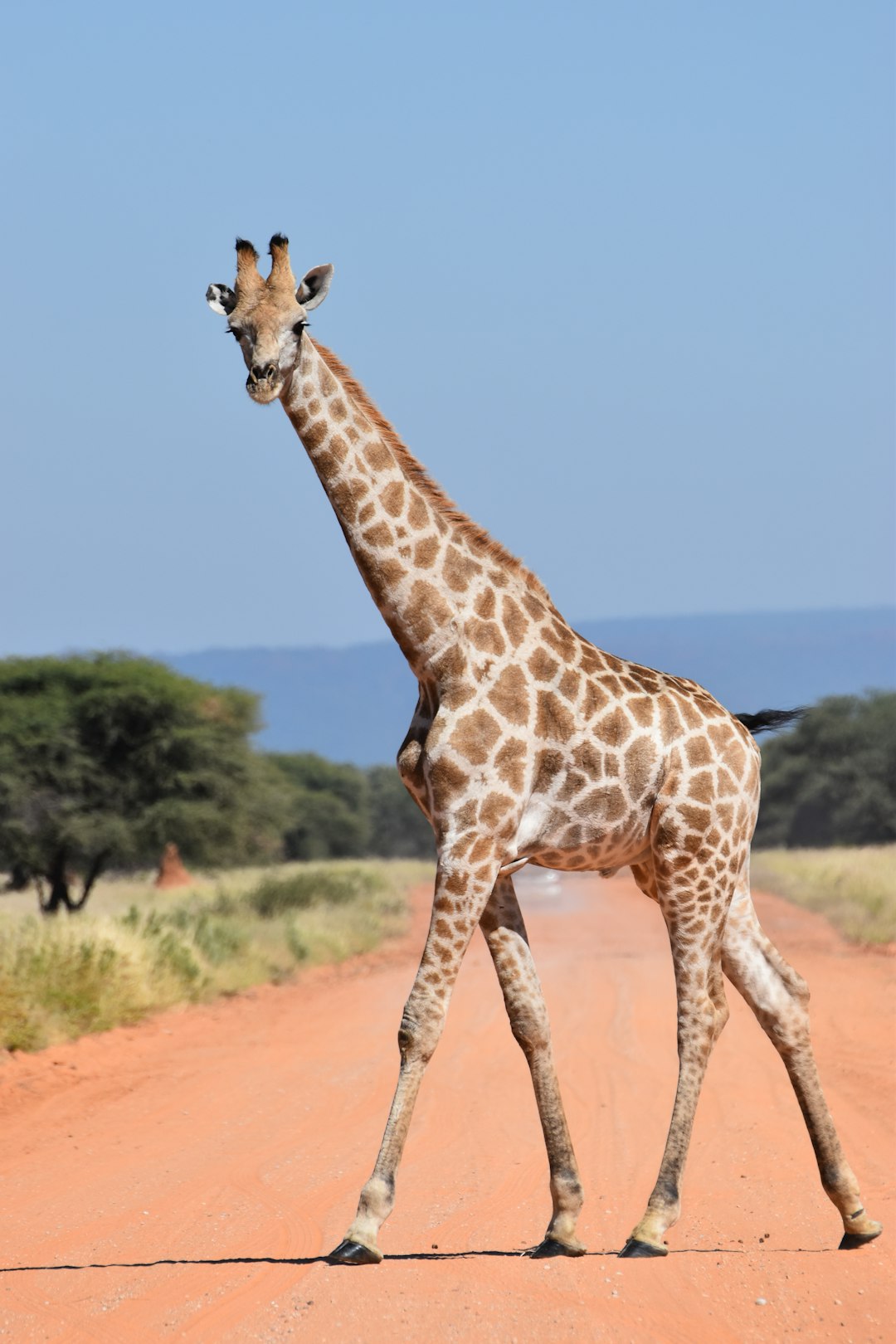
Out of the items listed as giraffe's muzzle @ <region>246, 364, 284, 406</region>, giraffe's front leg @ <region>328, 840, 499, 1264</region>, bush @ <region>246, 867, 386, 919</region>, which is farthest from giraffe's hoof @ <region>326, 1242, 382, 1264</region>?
bush @ <region>246, 867, 386, 919</region>

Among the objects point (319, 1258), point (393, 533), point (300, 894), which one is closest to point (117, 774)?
point (300, 894)

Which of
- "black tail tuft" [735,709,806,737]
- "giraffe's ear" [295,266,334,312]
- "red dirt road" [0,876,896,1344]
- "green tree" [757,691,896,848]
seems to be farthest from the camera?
"green tree" [757,691,896,848]

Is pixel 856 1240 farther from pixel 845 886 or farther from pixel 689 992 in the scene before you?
pixel 845 886

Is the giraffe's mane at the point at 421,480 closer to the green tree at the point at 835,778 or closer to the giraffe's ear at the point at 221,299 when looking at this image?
the giraffe's ear at the point at 221,299

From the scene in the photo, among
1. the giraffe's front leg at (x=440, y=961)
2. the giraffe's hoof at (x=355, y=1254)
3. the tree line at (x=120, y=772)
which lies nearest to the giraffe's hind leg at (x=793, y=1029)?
the giraffe's front leg at (x=440, y=961)

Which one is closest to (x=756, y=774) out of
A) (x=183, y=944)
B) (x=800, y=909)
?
(x=183, y=944)

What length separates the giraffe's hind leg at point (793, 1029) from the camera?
7277 millimetres

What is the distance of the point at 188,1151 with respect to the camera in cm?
995

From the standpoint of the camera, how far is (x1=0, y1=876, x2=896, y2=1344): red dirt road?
6094 millimetres

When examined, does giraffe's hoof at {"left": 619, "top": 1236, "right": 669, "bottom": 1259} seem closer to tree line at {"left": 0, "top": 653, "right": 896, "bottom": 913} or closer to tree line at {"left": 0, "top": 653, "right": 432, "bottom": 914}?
tree line at {"left": 0, "top": 653, "right": 896, "bottom": 913}

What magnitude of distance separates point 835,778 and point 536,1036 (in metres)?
55.5

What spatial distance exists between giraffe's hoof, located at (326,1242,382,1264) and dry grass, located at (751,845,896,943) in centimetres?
1675

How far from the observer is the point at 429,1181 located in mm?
8898

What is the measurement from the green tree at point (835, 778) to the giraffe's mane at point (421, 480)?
50.7 metres
